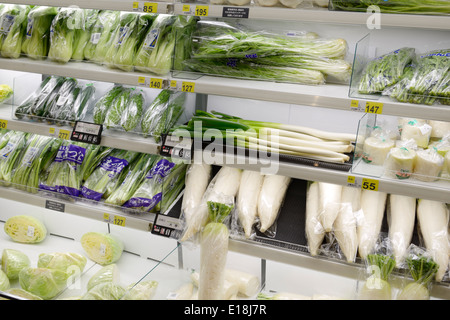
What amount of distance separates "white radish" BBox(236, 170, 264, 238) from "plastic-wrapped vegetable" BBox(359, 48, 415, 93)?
74cm

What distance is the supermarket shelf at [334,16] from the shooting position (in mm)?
2004

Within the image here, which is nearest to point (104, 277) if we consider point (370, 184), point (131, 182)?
point (131, 182)

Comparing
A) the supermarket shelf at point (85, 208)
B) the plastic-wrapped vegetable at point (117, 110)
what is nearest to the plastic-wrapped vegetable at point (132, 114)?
the plastic-wrapped vegetable at point (117, 110)

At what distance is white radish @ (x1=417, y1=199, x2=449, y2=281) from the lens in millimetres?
2109

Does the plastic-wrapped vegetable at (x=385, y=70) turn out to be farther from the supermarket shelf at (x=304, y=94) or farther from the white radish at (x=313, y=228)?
the white radish at (x=313, y=228)

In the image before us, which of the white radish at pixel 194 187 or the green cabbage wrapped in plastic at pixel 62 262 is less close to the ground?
the white radish at pixel 194 187

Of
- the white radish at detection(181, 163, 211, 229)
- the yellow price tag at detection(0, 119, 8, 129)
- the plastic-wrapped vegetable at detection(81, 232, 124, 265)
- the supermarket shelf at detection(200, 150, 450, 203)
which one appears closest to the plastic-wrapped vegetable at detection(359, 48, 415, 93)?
the supermarket shelf at detection(200, 150, 450, 203)

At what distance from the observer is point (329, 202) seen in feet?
7.61

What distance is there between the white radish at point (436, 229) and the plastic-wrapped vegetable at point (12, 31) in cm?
255

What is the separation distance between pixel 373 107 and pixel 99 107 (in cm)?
164

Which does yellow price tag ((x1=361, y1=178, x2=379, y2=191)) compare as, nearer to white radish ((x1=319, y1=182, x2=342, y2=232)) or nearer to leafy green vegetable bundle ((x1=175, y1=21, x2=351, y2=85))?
white radish ((x1=319, y1=182, x2=342, y2=232))

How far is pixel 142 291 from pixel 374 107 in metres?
1.34

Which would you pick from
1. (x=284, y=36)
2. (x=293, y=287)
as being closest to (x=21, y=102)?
(x=284, y=36)
